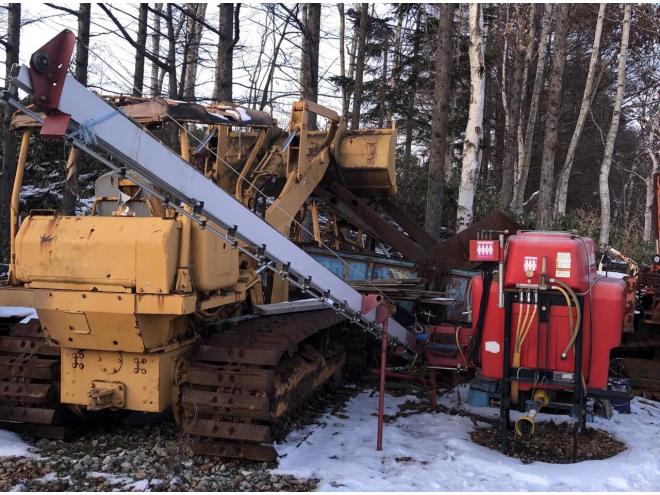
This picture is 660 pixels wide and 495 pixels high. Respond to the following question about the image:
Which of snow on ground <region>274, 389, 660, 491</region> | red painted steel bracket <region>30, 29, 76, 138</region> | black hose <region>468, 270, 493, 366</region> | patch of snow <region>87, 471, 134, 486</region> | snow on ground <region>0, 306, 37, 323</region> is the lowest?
patch of snow <region>87, 471, 134, 486</region>

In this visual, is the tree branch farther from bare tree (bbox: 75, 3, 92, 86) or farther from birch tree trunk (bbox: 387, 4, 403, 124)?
birch tree trunk (bbox: 387, 4, 403, 124)

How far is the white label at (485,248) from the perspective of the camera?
198 inches

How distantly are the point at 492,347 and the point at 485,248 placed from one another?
2.86 feet

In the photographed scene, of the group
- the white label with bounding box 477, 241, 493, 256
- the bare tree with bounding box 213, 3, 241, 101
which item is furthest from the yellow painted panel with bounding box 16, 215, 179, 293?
the bare tree with bounding box 213, 3, 241, 101

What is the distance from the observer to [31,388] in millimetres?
5043

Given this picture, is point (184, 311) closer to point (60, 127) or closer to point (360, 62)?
point (60, 127)

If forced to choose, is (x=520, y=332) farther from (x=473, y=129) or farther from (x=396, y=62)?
(x=396, y=62)

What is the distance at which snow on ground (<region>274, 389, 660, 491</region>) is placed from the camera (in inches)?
175

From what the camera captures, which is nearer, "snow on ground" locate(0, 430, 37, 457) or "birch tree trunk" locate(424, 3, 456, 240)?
"snow on ground" locate(0, 430, 37, 457)

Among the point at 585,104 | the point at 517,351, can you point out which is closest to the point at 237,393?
the point at 517,351

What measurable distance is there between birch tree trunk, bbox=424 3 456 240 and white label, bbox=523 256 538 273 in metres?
5.58

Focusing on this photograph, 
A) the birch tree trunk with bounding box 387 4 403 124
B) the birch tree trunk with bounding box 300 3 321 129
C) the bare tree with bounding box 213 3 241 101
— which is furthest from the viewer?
the birch tree trunk with bounding box 387 4 403 124

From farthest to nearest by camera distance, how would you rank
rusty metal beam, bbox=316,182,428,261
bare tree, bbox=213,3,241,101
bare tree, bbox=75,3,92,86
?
bare tree, bbox=75,3,92,86 → bare tree, bbox=213,3,241,101 → rusty metal beam, bbox=316,182,428,261

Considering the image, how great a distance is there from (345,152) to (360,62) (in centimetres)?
1139
